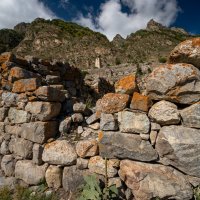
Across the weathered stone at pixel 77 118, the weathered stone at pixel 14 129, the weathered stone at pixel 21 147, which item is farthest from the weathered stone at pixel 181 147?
the weathered stone at pixel 14 129

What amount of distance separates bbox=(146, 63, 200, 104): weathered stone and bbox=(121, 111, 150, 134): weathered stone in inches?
15.2

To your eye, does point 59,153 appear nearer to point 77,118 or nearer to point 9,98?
point 77,118

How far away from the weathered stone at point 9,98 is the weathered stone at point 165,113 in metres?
2.68

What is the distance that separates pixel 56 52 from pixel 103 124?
21436 millimetres

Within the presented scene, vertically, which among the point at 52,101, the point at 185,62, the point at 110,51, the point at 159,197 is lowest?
the point at 159,197

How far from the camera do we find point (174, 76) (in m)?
2.77

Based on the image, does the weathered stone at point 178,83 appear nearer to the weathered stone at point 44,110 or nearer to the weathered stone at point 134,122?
→ the weathered stone at point 134,122

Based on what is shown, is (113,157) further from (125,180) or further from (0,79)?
(0,79)

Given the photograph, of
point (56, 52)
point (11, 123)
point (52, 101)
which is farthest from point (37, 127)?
point (56, 52)

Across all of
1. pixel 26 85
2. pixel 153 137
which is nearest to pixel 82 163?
pixel 153 137

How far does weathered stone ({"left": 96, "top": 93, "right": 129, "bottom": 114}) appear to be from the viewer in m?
3.12

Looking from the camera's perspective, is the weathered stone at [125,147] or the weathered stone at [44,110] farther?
the weathered stone at [44,110]

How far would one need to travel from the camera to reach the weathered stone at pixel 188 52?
2758 millimetres

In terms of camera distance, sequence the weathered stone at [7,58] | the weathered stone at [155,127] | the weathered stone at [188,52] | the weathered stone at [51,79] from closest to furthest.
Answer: the weathered stone at [188,52]
the weathered stone at [155,127]
the weathered stone at [7,58]
the weathered stone at [51,79]
